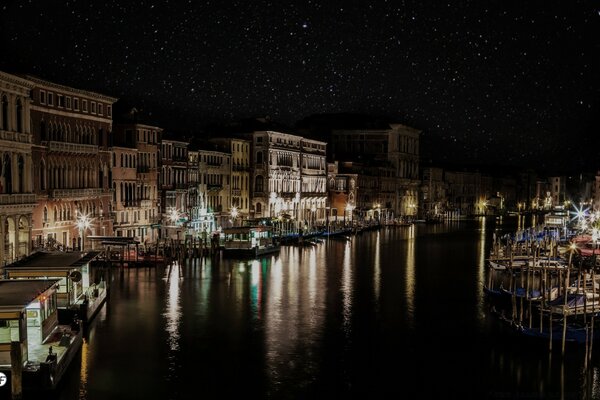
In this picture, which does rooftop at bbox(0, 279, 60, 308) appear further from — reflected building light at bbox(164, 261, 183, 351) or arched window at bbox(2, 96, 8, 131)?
arched window at bbox(2, 96, 8, 131)

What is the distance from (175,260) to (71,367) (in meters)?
19.1

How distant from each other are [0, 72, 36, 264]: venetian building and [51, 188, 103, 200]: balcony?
3.54m

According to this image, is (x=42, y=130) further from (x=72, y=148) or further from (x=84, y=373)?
(x=84, y=373)

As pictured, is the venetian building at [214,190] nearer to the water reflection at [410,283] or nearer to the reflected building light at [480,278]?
the water reflection at [410,283]

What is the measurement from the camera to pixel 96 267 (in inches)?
1297

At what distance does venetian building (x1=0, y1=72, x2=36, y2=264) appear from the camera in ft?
86.0

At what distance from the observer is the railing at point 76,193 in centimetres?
3223

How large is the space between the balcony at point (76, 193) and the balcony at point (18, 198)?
11.8ft

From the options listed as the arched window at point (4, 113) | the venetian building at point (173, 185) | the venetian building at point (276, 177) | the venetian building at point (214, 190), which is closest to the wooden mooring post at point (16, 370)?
the arched window at point (4, 113)

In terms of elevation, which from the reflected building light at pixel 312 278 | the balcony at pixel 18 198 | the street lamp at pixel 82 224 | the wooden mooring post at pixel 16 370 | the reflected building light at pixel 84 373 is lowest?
the reflected building light at pixel 84 373

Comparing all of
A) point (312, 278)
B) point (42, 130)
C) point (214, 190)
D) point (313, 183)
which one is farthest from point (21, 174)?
point (313, 183)

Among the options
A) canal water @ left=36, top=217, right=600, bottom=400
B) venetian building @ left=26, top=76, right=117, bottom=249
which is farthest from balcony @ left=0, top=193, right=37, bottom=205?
canal water @ left=36, top=217, right=600, bottom=400

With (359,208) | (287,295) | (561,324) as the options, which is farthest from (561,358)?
(359,208)

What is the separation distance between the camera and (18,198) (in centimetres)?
2702
